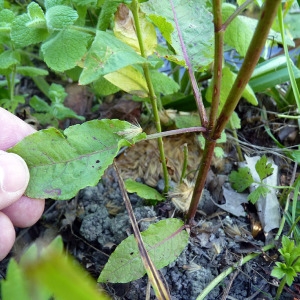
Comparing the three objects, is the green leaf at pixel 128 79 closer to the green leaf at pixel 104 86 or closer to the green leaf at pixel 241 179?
the green leaf at pixel 104 86

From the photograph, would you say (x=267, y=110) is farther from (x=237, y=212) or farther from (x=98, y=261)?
(x=98, y=261)

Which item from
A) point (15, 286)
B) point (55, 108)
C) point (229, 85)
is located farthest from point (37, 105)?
point (15, 286)

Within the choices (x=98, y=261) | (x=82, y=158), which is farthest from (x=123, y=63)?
(x=98, y=261)

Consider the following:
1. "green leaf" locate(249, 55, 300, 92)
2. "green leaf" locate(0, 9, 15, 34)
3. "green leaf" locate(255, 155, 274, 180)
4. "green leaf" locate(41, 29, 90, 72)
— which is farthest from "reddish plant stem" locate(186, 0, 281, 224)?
"green leaf" locate(0, 9, 15, 34)

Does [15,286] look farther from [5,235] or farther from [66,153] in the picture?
[5,235]

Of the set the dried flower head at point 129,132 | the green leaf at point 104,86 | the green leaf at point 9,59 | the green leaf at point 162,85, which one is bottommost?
the green leaf at point 104,86

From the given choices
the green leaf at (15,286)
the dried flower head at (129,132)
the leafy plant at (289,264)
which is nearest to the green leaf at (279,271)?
the leafy plant at (289,264)
